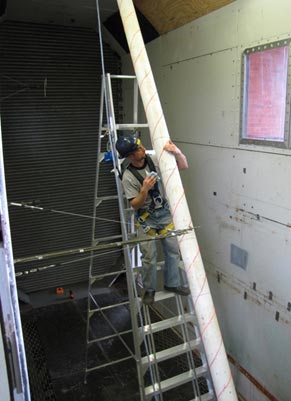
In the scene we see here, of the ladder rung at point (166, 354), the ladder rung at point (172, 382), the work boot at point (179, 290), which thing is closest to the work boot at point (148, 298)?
the work boot at point (179, 290)

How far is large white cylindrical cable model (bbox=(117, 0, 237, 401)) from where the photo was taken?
1.90 metres

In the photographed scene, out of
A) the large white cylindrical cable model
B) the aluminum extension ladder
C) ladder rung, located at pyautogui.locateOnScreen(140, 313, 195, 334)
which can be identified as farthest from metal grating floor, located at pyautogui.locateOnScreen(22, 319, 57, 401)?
the large white cylindrical cable model

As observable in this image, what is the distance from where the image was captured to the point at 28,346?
388cm

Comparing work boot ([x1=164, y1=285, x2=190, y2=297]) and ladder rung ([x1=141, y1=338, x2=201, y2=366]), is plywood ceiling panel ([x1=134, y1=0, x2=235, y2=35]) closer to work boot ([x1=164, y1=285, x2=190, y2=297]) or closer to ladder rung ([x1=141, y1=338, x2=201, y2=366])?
work boot ([x1=164, y1=285, x2=190, y2=297])

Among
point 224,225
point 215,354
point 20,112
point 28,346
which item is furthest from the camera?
point 20,112

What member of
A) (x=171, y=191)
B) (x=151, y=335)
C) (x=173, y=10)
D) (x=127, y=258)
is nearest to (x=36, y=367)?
(x=151, y=335)

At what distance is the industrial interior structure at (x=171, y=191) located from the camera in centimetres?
230

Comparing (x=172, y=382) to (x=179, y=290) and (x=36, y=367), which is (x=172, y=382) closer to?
(x=179, y=290)

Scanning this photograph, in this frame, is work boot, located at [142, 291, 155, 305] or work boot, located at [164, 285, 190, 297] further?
work boot, located at [164, 285, 190, 297]

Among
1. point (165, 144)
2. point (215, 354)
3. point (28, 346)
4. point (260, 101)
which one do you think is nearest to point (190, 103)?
point (260, 101)

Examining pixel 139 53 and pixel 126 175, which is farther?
pixel 126 175

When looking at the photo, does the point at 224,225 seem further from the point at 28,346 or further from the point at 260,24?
the point at 28,346

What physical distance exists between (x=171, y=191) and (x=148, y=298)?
1.15 m

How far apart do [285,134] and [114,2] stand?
2.37 m
